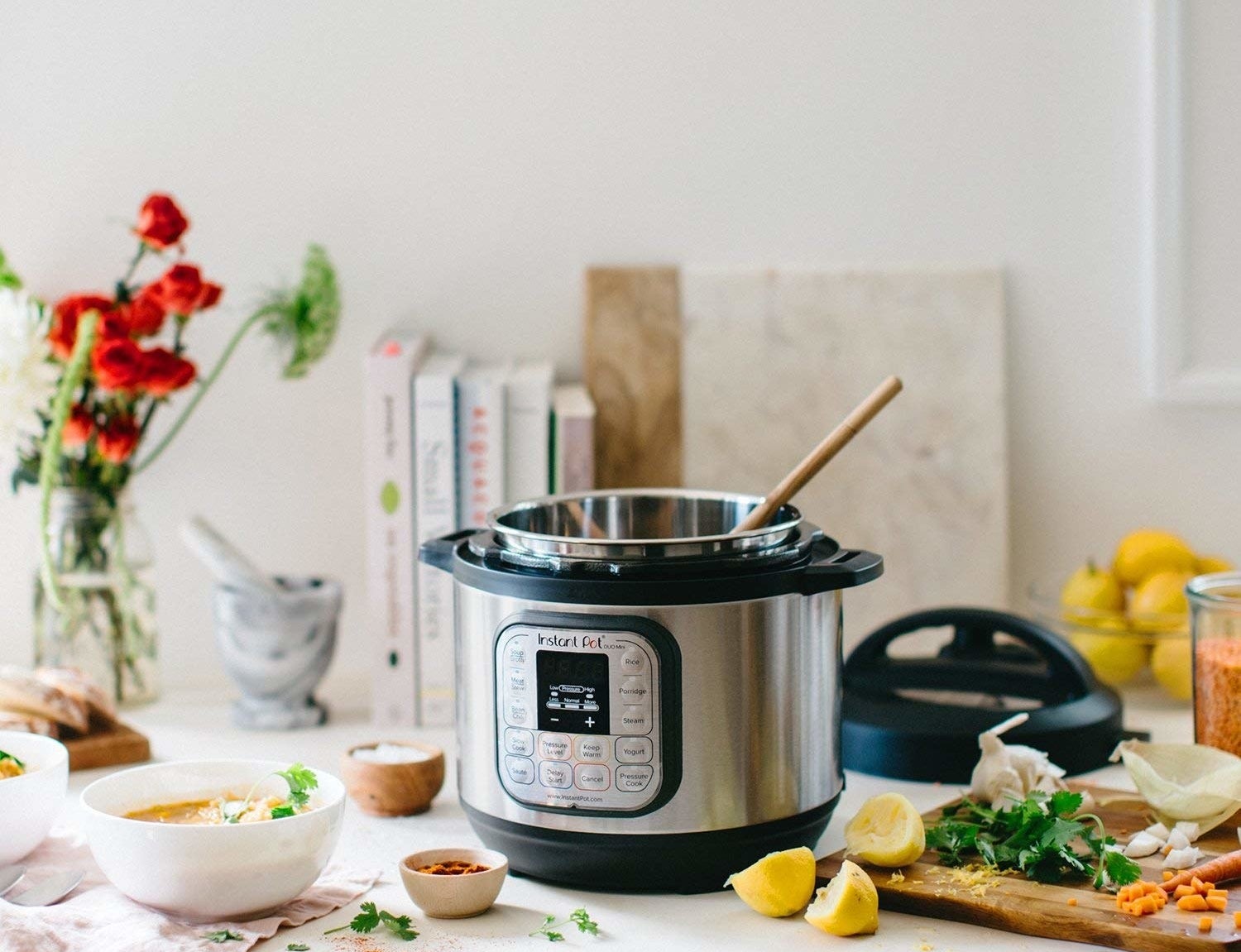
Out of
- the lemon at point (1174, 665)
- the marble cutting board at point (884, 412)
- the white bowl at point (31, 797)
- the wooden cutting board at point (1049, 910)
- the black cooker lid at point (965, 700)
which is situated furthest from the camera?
the marble cutting board at point (884, 412)

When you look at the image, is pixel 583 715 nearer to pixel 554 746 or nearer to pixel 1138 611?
pixel 554 746

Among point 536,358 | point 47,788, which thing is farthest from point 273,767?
point 536,358

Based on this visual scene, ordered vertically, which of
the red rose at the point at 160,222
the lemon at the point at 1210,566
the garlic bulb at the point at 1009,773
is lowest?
the garlic bulb at the point at 1009,773

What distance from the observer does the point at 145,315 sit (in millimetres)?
1299

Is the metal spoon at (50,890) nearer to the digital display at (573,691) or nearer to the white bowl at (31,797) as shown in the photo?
the white bowl at (31,797)

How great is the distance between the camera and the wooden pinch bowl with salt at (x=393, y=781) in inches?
42.8

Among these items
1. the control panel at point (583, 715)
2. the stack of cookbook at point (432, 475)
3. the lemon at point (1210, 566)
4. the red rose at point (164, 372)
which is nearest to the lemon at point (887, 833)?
the control panel at point (583, 715)

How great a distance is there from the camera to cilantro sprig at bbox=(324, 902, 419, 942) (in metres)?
0.86

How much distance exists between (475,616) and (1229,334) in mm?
952

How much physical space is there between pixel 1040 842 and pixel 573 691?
32 centimetres

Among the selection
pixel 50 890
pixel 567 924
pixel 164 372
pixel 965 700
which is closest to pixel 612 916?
pixel 567 924

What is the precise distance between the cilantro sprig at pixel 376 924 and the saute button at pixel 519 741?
122 millimetres

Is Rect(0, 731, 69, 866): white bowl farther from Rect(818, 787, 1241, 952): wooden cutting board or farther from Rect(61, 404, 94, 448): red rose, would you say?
Rect(818, 787, 1241, 952): wooden cutting board

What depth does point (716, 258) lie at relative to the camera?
4.90 feet
